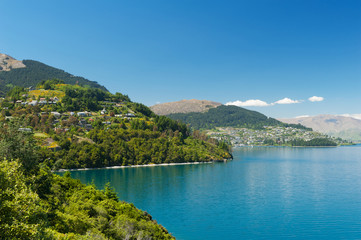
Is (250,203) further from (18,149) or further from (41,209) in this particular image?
(41,209)

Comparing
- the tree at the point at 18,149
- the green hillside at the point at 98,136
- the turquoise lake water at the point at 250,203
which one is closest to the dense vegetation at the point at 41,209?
the tree at the point at 18,149

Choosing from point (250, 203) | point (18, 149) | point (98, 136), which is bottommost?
point (250, 203)

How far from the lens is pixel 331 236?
45.9 m

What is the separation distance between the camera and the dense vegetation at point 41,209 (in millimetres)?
15281

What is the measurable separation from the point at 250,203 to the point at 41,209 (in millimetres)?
58560

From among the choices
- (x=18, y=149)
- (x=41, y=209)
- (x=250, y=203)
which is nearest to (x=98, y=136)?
(x=250, y=203)

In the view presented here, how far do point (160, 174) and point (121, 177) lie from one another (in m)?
17.9

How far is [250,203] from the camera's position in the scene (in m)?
66.9

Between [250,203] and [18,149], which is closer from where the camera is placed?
[18,149]

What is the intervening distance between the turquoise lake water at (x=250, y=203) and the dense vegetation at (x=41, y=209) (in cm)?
1764

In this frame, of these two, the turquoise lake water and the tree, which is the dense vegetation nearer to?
the tree

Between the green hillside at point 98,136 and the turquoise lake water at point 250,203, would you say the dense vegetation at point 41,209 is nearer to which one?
the turquoise lake water at point 250,203

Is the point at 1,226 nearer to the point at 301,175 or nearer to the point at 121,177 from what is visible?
the point at 121,177

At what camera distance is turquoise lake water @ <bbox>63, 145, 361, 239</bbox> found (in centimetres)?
4869
